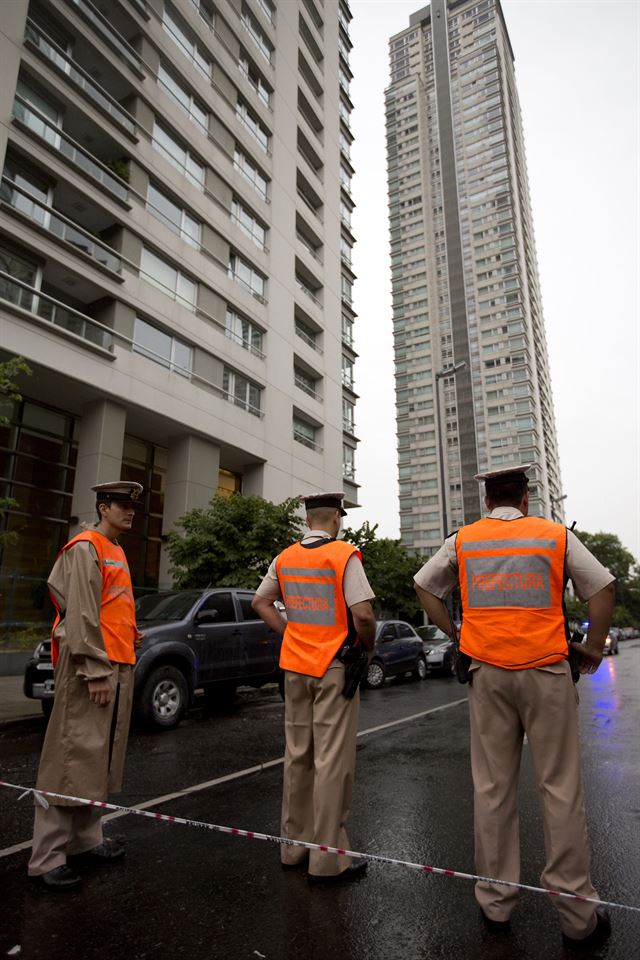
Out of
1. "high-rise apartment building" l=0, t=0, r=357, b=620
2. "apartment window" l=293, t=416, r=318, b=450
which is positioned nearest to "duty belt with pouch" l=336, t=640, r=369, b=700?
"high-rise apartment building" l=0, t=0, r=357, b=620

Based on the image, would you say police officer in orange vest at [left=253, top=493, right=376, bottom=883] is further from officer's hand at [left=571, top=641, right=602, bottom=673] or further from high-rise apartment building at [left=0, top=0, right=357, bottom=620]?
high-rise apartment building at [left=0, top=0, right=357, bottom=620]

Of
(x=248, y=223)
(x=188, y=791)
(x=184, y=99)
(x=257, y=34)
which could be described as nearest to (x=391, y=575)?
(x=248, y=223)

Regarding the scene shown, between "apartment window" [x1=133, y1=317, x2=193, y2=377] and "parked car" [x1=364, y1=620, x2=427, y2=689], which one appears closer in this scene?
"parked car" [x1=364, y1=620, x2=427, y2=689]

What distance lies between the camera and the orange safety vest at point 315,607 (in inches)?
123

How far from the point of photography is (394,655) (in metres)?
14.1

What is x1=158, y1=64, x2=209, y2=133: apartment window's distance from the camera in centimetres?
2192

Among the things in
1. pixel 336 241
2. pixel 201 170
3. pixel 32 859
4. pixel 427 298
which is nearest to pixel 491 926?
pixel 32 859

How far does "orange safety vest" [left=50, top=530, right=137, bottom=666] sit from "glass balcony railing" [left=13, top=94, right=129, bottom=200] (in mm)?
17665

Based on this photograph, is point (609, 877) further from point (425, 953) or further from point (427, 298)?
point (427, 298)

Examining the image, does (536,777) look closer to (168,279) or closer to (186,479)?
(186,479)

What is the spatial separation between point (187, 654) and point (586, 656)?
19.8 ft

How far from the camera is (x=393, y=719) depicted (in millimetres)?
8477

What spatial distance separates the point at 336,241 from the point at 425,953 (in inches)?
1373

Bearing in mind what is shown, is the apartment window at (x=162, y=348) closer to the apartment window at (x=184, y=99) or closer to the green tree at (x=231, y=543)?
the green tree at (x=231, y=543)
